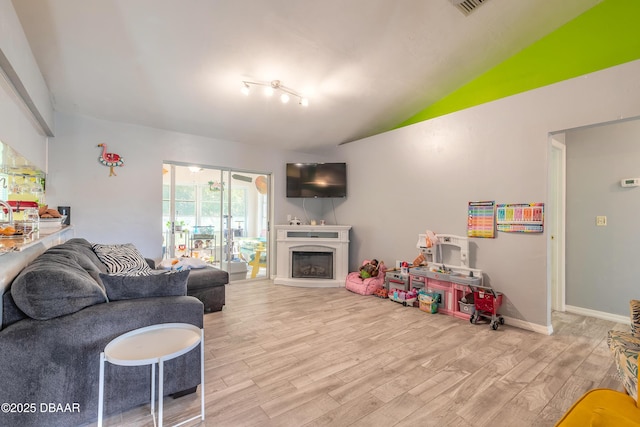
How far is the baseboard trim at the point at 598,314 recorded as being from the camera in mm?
3271

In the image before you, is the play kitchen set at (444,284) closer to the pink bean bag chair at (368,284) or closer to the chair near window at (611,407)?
the pink bean bag chair at (368,284)

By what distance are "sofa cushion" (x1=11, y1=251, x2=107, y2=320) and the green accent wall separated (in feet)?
15.5

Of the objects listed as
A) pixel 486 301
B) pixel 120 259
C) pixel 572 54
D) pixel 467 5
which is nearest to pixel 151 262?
pixel 120 259

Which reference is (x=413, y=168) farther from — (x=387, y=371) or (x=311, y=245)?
(x=387, y=371)

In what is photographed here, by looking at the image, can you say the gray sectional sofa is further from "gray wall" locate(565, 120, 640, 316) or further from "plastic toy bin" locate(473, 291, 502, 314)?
"gray wall" locate(565, 120, 640, 316)

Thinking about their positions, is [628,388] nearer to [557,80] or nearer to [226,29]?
[557,80]

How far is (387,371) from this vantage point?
7.14 ft

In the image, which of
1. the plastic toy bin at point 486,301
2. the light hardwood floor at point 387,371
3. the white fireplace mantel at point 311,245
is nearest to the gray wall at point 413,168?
the plastic toy bin at point 486,301

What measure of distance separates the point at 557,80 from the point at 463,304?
2.82m

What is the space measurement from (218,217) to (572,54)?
5415mm

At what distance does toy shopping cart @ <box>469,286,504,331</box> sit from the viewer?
311 cm

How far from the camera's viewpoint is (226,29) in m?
2.67

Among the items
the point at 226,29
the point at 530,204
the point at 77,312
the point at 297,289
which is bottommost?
the point at 297,289

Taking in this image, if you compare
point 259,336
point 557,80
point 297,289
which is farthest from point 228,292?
point 557,80
